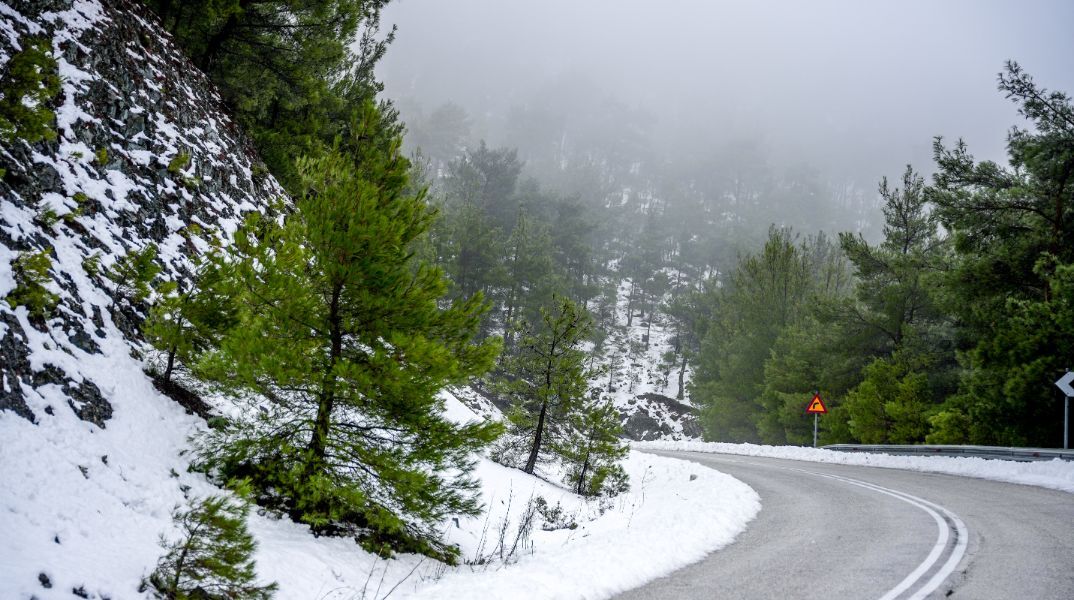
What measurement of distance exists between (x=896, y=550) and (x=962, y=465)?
10.4 meters

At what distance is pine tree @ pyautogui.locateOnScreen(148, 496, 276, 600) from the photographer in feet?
12.1


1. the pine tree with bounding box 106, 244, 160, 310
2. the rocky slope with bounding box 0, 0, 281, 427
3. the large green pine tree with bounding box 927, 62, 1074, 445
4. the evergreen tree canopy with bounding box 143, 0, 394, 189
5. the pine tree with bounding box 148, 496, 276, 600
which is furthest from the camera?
the large green pine tree with bounding box 927, 62, 1074, 445

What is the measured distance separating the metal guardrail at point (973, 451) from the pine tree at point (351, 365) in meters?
14.6

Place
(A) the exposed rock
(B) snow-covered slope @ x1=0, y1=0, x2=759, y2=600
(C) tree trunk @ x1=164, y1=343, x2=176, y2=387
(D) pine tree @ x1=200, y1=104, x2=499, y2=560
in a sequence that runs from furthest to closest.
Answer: (A) the exposed rock
(C) tree trunk @ x1=164, y1=343, x2=176, y2=387
(D) pine tree @ x1=200, y1=104, x2=499, y2=560
(B) snow-covered slope @ x1=0, y1=0, x2=759, y2=600

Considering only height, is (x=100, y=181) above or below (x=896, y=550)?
above

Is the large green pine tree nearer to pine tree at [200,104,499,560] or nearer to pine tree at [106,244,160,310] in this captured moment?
pine tree at [200,104,499,560]

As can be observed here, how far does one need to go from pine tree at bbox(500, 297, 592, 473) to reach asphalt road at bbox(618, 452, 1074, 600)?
21.2 feet

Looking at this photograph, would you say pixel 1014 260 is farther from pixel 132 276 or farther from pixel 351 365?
pixel 132 276

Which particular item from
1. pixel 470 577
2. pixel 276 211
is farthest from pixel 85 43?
pixel 470 577

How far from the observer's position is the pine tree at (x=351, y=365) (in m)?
6.20

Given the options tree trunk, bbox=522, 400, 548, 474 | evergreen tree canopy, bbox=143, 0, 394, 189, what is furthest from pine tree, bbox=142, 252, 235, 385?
tree trunk, bbox=522, 400, 548, 474

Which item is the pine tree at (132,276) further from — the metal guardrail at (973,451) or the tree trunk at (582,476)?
the metal guardrail at (973,451)

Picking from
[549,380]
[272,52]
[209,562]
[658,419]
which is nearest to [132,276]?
[209,562]

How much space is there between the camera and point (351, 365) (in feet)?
20.0
